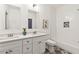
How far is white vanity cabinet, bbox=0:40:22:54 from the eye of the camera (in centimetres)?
106

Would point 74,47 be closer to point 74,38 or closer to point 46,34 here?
point 74,38

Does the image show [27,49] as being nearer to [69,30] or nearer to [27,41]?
[27,41]

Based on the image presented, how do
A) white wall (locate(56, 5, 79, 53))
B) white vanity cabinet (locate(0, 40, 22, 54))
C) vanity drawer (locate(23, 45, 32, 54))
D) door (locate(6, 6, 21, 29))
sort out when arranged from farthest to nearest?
door (locate(6, 6, 21, 29)) < vanity drawer (locate(23, 45, 32, 54)) < white wall (locate(56, 5, 79, 53)) < white vanity cabinet (locate(0, 40, 22, 54))

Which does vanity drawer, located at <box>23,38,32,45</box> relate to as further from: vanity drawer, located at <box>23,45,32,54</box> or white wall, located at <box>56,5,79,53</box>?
white wall, located at <box>56,5,79,53</box>

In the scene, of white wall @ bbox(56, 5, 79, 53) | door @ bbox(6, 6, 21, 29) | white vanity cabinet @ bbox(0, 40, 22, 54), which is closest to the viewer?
white vanity cabinet @ bbox(0, 40, 22, 54)

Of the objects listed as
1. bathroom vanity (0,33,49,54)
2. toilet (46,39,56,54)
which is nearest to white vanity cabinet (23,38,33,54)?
bathroom vanity (0,33,49,54)

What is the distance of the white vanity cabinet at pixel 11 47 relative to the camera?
1.06 meters

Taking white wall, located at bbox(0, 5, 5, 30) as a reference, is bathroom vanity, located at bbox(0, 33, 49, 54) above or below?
below

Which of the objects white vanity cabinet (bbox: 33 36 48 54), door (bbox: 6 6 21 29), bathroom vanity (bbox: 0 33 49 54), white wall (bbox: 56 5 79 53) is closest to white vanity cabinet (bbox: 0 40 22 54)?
bathroom vanity (bbox: 0 33 49 54)

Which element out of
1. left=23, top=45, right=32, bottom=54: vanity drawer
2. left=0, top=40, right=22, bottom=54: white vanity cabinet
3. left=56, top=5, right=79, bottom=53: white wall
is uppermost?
left=56, top=5, right=79, bottom=53: white wall

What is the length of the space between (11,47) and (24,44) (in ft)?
0.75

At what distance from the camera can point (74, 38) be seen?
3.97 feet

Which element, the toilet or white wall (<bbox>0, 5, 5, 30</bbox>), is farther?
white wall (<bbox>0, 5, 5, 30</bbox>)

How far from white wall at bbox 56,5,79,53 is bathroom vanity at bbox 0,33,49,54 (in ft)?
0.73
